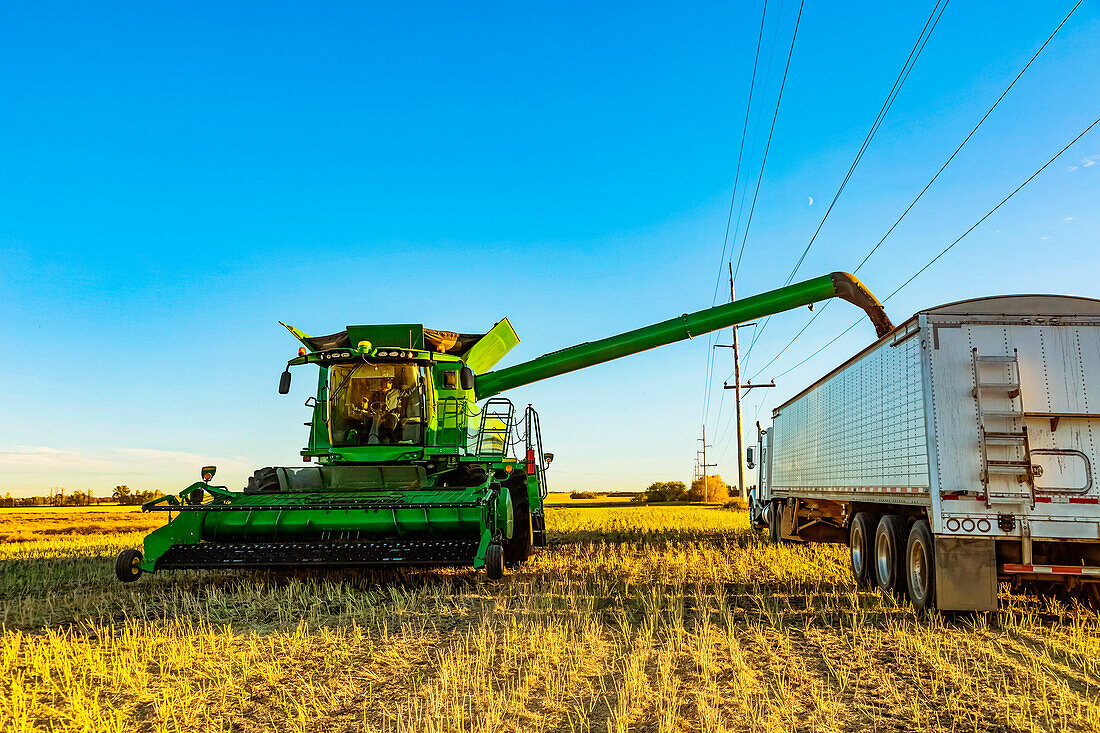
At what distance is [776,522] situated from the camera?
1845cm

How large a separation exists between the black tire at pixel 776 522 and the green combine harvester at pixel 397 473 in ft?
17.0

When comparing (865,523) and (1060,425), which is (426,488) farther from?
(1060,425)

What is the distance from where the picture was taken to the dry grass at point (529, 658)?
16.4 feet

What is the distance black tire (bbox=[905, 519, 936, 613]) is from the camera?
8297 mm

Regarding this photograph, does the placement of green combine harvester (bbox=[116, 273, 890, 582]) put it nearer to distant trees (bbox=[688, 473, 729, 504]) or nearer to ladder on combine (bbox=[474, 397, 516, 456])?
ladder on combine (bbox=[474, 397, 516, 456])

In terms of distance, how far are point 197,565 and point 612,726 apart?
658 centimetres

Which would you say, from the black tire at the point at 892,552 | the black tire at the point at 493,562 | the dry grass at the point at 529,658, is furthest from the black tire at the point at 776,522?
the black tire at the point at 493,562

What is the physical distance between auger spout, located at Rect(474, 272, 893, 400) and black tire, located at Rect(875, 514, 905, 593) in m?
6.39

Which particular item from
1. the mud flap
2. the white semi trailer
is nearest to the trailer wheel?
the white semi trailer

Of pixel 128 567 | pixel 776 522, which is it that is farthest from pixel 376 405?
pixel 776 522

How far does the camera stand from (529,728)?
4.76 meters

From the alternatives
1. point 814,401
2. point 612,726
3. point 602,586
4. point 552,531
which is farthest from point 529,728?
point 552,531

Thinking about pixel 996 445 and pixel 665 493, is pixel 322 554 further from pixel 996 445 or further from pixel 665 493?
pixel 665 493

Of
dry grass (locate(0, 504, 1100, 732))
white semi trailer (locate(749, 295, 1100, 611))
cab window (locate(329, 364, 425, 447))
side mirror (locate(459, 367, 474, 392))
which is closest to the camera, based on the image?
dry grass (locate(0, 504, 1100, 732))
